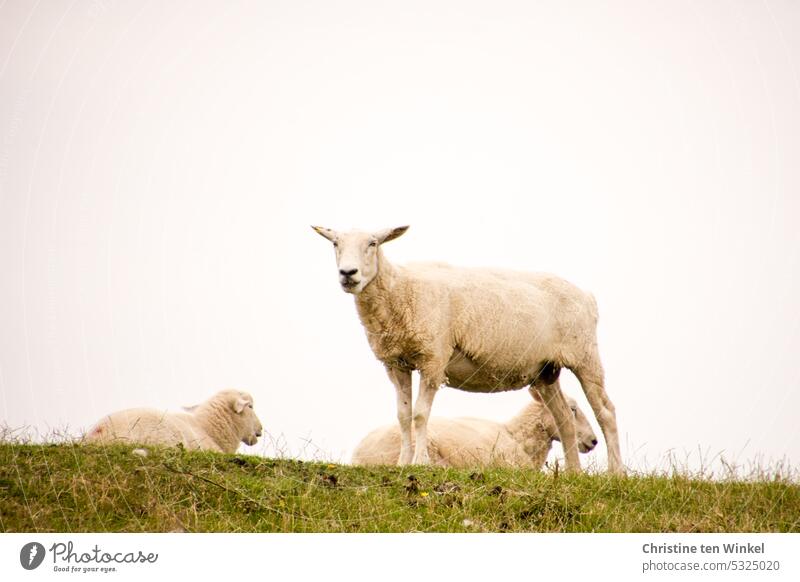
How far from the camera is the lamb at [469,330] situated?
12.2m

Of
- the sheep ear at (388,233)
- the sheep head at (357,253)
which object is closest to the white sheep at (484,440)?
the sheep head at (357,253)

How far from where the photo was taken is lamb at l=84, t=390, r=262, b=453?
41.1 feet

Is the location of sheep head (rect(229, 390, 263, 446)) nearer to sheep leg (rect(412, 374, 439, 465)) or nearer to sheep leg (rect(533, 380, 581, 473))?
sheep leg (rect(412, 374, 439, 465))

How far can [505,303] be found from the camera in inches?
512

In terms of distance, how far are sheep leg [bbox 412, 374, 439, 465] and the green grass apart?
6.18ft

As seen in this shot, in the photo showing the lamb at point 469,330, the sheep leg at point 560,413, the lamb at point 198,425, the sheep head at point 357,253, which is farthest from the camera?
the sheep leg at point 560,413

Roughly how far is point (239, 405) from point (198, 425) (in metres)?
0.69

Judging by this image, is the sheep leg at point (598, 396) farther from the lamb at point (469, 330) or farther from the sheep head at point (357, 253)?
the sheep head at point (357, 253)

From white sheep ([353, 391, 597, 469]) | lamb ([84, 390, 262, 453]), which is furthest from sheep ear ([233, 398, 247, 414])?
white sheep ([353, 391, 597, 469])

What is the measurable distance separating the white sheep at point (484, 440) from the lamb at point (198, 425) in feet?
5.62

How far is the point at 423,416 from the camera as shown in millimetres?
12039

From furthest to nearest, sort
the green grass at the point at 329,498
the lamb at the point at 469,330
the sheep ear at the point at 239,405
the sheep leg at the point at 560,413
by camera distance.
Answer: the sheep ear at the point at 239,405 → the sheep leg at the point at 560,413 → the lamb at the point at 469,330 → the green grass at the point at 329,498

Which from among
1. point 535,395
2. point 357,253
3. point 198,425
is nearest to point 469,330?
point 357,253
